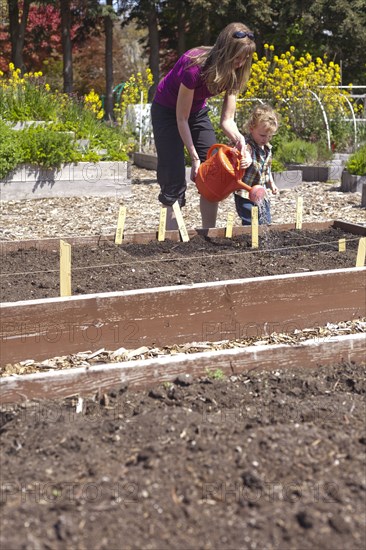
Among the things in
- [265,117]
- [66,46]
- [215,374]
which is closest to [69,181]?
[265,117]

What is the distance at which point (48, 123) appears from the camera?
9.12 m

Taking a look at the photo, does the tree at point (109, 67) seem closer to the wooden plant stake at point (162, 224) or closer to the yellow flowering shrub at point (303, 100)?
the yellow flowering shrub at point (303, 100)

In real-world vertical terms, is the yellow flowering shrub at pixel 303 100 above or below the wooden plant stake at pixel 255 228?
above

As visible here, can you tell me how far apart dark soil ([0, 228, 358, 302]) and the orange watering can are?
391 mm

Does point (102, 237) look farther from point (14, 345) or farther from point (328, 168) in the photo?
point (328, 168)

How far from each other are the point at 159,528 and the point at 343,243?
3.40m

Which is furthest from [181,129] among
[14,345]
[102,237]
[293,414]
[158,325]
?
[293,414]

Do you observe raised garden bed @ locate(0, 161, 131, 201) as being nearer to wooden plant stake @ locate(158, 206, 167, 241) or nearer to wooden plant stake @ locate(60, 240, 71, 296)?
wooden plant stake @ locate(158, 206, 167, 241)

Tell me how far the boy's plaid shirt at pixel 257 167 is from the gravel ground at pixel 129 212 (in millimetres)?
1209

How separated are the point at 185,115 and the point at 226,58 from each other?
50 cm

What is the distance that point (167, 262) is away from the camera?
4.66 m

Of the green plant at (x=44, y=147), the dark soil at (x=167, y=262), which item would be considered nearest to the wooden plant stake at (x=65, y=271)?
the dark soil at (x=167, y=262)

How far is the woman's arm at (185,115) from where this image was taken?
15.4 feet

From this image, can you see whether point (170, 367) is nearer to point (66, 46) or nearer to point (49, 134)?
point (49, 134)
